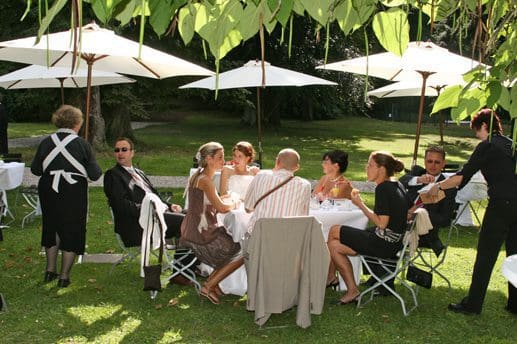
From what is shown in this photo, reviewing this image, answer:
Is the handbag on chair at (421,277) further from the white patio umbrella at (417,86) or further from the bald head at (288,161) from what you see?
the white patio umbrella at (417,86)

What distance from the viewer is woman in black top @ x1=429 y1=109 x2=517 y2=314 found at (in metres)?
4.90

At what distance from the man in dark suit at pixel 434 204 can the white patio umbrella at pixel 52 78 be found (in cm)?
455

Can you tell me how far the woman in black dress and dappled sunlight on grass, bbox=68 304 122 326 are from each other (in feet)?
2.20

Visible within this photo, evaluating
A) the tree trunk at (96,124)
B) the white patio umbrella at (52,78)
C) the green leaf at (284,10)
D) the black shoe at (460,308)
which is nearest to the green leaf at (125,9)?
the green leaf at (284,10)

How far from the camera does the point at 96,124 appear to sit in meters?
18.0

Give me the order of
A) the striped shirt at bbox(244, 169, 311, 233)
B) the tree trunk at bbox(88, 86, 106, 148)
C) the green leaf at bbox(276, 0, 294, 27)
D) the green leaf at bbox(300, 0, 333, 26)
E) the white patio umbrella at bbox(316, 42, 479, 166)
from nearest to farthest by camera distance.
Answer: the green leaf at bbox(300, 0, 333, 26), the green leaf at bbox(276, 0, 294, 27), the striped shirt at bbox(244, 169, 311, 233), the white patio umbrella at bbox(316, 42, 479, 166), the tree trunk at bbox(88, 86, 106, 148)

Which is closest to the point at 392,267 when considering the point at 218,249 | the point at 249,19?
the point at 218,249

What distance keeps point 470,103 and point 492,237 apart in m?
3.55

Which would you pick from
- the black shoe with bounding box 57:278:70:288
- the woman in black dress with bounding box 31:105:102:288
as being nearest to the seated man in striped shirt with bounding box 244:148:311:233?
the woman in black dress with bounding box 31:105:102:288

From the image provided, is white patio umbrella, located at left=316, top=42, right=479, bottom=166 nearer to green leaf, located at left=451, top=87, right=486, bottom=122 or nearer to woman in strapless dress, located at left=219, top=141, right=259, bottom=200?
woman in strapless dress, located at left=219, top=141, right=259, bottom=200

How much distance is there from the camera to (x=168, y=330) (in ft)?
15.9

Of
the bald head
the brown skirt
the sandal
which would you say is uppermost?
the bald head

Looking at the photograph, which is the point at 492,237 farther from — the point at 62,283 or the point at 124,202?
the point at 62,283

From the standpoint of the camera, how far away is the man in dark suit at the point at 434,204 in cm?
588
